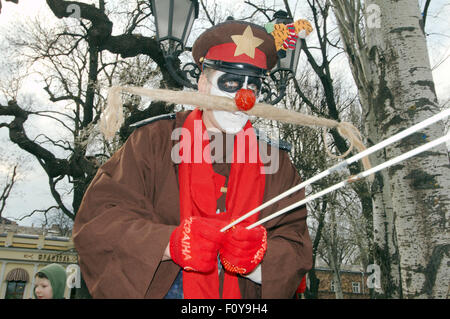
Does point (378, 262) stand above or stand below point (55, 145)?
below

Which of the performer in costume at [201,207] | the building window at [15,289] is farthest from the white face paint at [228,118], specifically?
the building window at [15,289]

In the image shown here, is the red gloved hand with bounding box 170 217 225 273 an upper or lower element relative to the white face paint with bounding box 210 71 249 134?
lower

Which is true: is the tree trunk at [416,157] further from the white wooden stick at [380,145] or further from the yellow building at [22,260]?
the yellow building at [22,260]

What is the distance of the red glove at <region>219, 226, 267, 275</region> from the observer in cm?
161

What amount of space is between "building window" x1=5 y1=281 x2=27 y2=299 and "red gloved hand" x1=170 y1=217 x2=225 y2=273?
23.5 metres

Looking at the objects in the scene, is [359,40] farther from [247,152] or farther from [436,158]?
[247,152]

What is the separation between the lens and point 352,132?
1.98 meters

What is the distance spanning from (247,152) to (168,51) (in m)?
2.41

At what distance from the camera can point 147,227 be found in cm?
172

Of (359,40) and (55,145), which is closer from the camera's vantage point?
(359,40)

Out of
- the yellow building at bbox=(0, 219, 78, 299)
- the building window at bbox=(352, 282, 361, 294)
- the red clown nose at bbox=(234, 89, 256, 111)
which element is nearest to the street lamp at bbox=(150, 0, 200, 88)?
the red clown nose at bbox=(234, 89, 256, 111)

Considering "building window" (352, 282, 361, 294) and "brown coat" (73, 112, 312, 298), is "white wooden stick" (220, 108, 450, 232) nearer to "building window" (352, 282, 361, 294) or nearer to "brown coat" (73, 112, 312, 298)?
"brown coat" (73, 112, 312, 298)

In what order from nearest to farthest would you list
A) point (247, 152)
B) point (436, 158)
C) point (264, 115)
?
1. point (264, 115)
2. point (247, 152)
3. point (436, 158)
